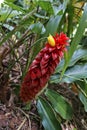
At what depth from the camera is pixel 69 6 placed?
4.12 ft

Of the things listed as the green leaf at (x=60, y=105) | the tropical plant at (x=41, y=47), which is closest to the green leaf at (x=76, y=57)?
the tropical plant at (x=41, y=47)

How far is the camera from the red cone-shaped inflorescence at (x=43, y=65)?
1082mm

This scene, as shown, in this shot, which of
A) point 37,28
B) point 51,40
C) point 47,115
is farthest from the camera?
point 47,115

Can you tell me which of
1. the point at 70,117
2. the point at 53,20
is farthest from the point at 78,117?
the point at 53,20

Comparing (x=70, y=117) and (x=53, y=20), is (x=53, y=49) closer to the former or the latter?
(x=53, y=20)

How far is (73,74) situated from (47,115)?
22 centimetres

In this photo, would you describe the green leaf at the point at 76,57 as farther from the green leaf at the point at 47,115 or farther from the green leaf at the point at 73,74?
the green leaf at the point at 47,115

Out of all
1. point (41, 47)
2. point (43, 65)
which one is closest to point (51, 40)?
point (43, 65)

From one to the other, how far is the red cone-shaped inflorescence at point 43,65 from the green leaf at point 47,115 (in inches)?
4.4

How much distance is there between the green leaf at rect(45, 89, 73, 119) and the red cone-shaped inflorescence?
0.14 meters

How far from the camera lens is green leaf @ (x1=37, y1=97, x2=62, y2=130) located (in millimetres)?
1295

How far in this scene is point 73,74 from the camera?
139 centimetres

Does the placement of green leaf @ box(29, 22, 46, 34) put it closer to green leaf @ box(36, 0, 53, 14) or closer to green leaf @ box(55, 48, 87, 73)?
green leaf @ box(36, 0, 53, 14)

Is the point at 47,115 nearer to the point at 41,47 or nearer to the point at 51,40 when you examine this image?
the point at 41,47
